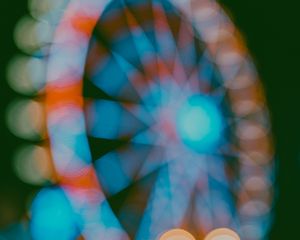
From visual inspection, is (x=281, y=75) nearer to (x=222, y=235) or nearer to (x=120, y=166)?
(x=222, y=235)

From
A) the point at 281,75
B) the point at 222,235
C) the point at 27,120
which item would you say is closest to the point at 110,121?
the point at 27,120

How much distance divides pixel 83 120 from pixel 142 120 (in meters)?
0.33

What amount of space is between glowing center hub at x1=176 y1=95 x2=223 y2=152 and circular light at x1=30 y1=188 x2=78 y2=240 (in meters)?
0.56

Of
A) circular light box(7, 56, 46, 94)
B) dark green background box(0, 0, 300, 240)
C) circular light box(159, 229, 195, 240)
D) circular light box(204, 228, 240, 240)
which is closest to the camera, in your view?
circular light box(7, 56, 46, 94)

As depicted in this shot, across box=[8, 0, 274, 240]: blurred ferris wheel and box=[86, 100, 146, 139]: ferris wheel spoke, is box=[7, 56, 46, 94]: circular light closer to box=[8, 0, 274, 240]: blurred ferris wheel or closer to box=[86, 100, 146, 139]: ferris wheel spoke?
box=[8, 0, 274, 240]: blurred ferris wheel

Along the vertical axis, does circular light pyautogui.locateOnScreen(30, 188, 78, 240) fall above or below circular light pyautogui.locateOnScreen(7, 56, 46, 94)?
below

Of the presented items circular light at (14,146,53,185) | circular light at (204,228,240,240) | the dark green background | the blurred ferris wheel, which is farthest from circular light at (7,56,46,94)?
the dark green background

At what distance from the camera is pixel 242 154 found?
3195 millimetres

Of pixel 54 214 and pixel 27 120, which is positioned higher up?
pixel 27 120

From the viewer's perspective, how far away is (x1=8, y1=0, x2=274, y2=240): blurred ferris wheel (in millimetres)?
2639

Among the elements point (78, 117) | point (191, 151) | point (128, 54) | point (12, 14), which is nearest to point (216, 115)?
point (191, 151)

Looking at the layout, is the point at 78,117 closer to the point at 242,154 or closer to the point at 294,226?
the point at 242,154

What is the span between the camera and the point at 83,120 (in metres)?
2.68

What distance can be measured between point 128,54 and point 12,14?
0.44 m
